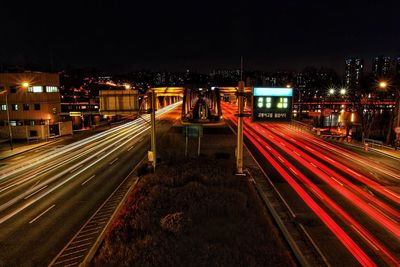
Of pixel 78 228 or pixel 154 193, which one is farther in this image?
pixel 154 193

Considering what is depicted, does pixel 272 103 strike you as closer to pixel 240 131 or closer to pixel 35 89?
pixel 240 131

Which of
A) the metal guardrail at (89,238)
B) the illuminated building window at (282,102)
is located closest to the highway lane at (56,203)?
the metal guardrail at (89,238)

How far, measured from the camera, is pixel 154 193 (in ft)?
53.7

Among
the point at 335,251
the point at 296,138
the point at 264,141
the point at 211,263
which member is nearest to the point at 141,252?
the point at 211,263

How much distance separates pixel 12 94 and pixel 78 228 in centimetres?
4251

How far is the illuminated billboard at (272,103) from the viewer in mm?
21672

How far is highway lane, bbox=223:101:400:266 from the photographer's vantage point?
12758 mm

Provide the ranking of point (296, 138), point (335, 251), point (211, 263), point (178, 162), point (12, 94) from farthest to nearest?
1. point (12, 94)
2. point (296, 138)
3. point (178, 162)
4. point (335, 251)
5. point (211, 263)

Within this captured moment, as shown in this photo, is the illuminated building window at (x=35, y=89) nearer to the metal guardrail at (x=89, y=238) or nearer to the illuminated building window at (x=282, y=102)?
the metal guardrail at (x=89, y=238)

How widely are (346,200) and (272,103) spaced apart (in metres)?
8.23

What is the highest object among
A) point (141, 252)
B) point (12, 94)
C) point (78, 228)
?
point (12, 94)

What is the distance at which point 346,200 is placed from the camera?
1820 cm

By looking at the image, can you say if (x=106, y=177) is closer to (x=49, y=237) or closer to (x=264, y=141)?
(x=49, y=237)

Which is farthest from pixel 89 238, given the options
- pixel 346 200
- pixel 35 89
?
pixel 35 89
